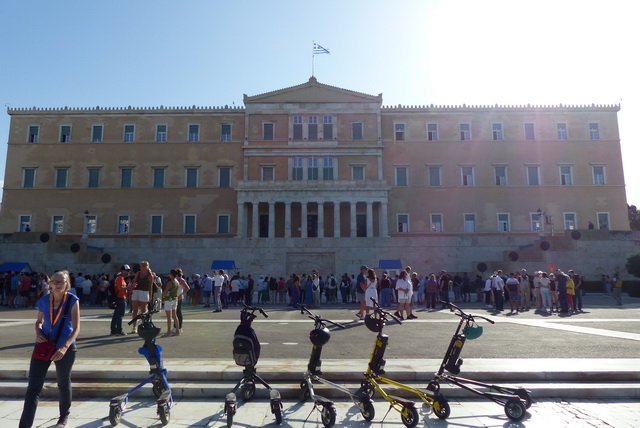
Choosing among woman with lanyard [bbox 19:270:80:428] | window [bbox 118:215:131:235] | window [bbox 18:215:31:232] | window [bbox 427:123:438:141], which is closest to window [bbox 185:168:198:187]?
window [bbox 118:215:131:235]

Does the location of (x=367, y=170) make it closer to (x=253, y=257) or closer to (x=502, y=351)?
(x=253, y=257)

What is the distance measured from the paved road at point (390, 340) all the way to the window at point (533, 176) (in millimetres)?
27490

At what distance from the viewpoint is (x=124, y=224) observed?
3888 centimetres

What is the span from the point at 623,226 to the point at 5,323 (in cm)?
4396

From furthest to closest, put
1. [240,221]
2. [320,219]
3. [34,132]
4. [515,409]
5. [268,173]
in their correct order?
[34,132], [268,173], [240,221], [320,219], [515,409]

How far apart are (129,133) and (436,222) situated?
29.2 meters

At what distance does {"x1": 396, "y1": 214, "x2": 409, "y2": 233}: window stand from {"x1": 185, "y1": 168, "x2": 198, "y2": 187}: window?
18.4m

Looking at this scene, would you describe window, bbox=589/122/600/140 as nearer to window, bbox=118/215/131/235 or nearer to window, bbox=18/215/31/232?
window, bbox=118/215/131/235

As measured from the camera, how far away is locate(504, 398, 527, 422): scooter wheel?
197 inches

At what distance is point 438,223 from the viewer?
127 feet

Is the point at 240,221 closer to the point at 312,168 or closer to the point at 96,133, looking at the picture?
the point at 312,168

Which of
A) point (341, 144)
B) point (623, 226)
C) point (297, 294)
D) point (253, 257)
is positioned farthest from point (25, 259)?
point (623, 226)

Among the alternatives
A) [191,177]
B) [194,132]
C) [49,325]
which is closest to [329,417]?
[49,325]

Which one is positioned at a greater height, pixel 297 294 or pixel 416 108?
pixel 416 108
